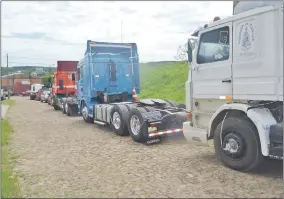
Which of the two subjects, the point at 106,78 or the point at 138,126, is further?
the point at 106,78

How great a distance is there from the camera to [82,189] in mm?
5242

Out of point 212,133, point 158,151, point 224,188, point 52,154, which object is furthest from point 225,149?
point 52,154

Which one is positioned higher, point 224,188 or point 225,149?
point 225,149

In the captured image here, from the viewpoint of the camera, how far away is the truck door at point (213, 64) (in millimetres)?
6254

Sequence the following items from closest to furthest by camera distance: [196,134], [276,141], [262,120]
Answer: [276,141] < [262,120] < [196,134]

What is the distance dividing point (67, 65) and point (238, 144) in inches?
700

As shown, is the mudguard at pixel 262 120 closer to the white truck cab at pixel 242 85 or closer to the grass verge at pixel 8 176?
the white truck cab at pixel 242 85

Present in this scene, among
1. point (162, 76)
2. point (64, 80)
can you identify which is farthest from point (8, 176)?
point (162, 76)

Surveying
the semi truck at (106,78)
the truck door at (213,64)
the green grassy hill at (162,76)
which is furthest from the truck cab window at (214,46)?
the green grassy hill at (162,76)

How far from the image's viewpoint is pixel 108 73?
13.0 metres

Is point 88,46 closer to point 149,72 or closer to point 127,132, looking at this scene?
point 127,132

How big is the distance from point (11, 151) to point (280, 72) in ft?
21.3

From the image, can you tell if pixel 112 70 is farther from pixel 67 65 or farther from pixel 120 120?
pixel 67 65

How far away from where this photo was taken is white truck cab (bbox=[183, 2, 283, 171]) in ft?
17.7
